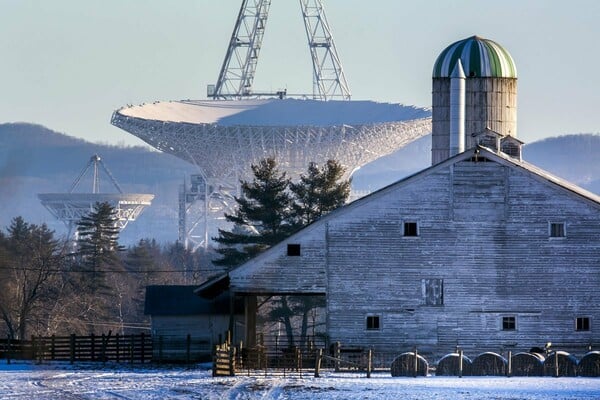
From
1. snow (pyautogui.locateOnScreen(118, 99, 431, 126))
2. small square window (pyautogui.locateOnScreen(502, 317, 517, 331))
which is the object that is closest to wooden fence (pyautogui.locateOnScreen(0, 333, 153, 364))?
small square window (pyautogui.locateOnScreen(502, 317, 517, 331))

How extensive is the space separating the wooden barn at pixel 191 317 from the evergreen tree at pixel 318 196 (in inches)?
952

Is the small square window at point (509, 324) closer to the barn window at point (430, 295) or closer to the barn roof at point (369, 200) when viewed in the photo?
the barn window at point (430, 295)

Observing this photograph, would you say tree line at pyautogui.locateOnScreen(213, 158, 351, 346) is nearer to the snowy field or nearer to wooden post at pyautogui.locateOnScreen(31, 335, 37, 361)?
wooden post at pyautogui.locateOnScreen(31, 335, 37, 361)

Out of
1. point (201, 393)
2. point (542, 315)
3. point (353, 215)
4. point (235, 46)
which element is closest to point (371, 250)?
point (353, 215)

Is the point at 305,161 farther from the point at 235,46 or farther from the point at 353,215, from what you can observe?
the point at 353,215

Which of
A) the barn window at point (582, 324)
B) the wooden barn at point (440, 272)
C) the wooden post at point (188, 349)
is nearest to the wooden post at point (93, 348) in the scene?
the wooden post at point (188, 349)

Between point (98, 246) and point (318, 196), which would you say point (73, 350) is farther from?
point (98, 246)

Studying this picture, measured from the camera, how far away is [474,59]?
87.4m

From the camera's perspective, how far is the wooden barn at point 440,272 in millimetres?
70438

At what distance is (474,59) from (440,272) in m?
19.2

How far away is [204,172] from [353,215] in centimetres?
9787

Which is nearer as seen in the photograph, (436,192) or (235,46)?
(436,192)

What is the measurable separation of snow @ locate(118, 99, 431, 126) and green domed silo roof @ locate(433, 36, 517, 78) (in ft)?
188

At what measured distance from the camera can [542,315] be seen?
7069 centimetres
